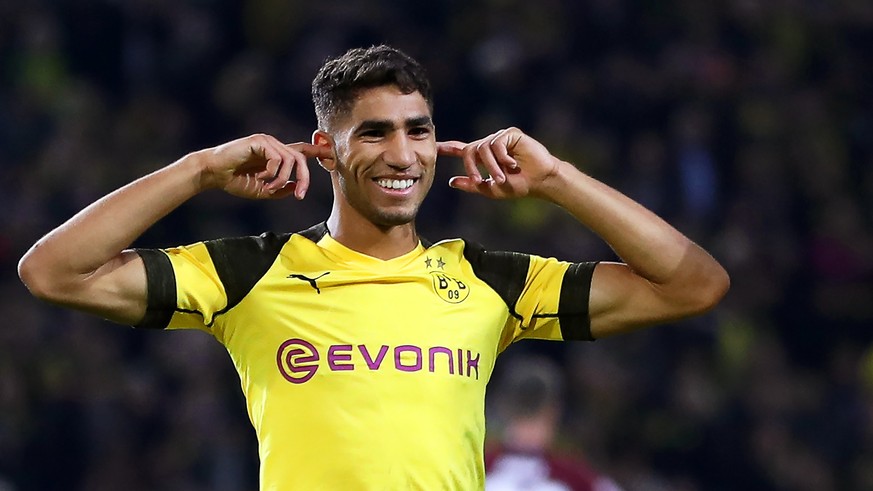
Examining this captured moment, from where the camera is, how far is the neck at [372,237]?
152 inches

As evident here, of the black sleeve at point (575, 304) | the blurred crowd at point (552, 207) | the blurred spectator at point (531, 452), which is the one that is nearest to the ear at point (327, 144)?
the black sleeve at point (575, 304)

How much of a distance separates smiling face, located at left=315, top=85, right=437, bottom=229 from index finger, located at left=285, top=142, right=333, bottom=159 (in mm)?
77

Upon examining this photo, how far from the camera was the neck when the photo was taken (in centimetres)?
385

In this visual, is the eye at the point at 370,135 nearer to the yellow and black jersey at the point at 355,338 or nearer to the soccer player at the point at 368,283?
the soccer player at the point at 368,283

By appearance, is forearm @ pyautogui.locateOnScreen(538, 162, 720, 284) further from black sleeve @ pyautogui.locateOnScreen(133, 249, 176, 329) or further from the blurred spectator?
the blurred spectator

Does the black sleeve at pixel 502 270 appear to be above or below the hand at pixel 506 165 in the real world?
below

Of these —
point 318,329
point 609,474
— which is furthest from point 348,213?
point 609,474

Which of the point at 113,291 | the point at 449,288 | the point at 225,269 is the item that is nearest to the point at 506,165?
the point at 449,288

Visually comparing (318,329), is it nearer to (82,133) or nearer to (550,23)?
(82,133)

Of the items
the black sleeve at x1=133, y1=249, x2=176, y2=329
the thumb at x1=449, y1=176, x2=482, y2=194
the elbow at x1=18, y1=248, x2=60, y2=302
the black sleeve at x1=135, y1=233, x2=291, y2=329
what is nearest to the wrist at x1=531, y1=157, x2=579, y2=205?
the thumb at x1=449, y1=176, x2=482, y2=194

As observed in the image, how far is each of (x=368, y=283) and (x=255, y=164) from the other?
0.40 meters

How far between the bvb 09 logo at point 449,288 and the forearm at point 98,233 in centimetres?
68

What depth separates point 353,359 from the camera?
143 inches

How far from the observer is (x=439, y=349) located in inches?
145
